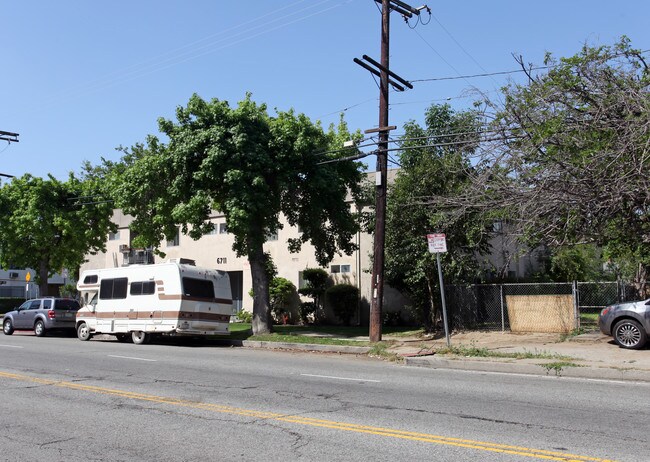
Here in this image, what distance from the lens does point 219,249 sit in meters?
32.0

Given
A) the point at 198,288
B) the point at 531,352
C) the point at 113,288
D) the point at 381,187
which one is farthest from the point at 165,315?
the point at 531,352

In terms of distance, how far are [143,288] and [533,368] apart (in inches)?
533

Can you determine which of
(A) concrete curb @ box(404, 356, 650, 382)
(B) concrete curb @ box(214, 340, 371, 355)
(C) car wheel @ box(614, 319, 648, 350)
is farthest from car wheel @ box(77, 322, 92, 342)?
(C) car wheel @ box(614, 319, 648, 350)

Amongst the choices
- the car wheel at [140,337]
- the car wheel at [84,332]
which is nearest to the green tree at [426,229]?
the car wheel at [140,337]

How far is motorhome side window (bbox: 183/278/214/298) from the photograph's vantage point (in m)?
19.6

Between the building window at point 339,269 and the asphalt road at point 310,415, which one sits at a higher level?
the building window at point 339,269

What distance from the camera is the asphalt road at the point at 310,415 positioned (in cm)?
607

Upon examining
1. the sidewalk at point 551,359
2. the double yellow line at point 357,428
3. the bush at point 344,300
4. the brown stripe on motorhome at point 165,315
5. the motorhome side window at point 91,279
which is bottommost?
the double yellow line at point 357,428

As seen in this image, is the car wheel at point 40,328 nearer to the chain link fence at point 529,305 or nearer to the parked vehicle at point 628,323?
the chain link fence at point 529,305

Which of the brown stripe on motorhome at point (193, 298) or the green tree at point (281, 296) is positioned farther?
the green tree at point (281, 296)

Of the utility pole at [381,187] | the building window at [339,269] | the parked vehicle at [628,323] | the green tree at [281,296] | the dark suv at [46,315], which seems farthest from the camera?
the green tree at [281,296]

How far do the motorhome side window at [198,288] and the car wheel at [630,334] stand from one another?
1278 cm

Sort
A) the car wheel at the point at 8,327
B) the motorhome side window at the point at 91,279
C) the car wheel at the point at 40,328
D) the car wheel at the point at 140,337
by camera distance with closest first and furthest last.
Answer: the car wheel at the point at 140,337
the motorhome side window at the point at 91,279
the car wheel at the point at 40,328
the car wheel at the point at 8,327

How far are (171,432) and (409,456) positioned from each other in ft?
9.47
